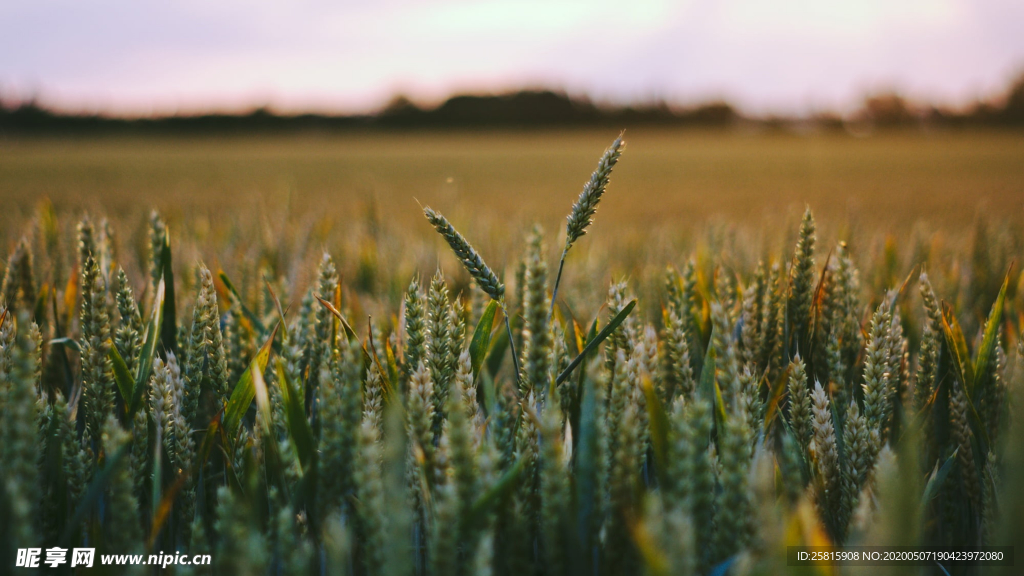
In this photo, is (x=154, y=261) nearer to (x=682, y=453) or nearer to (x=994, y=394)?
(x=682, y=453)

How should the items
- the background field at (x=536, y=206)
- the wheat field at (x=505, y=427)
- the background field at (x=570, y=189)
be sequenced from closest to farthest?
1. the wheat field at (x=505, y=427)
2. the background field at (x=536, y=206)
3. the background field at (x=570, y=189)

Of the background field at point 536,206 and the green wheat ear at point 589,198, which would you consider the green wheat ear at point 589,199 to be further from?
the background field at point 536,206

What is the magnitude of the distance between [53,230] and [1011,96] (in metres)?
28.5

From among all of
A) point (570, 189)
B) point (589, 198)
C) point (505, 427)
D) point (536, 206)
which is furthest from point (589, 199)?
point (570, 189)

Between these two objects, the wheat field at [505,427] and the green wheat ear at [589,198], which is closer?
the wheat field at [505,427]

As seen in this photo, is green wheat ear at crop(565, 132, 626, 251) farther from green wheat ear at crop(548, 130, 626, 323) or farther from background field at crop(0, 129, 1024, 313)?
background field at crop(0, 129, 1024, 313)

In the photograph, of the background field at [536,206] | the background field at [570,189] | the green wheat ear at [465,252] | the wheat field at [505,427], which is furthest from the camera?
the background field at [570,189]

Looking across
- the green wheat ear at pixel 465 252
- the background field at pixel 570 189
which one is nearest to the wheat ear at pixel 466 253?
the green wheat ear at pixel 465 252

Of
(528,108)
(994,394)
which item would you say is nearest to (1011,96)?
(528,108)

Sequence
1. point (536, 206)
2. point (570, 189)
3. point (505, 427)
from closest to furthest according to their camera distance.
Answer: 1. point (505, 427)
2. point (536, 206)
3. point (570, 189)

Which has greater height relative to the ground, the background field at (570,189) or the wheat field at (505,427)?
the background field at (570,189)

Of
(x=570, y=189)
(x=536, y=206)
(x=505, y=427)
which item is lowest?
(x=505, y=427)

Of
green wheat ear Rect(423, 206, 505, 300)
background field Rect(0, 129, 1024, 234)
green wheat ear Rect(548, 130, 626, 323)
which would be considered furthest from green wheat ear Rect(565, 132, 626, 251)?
background field Rect(0, 129, 1024, 234)

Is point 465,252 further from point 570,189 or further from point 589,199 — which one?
point 570,189
